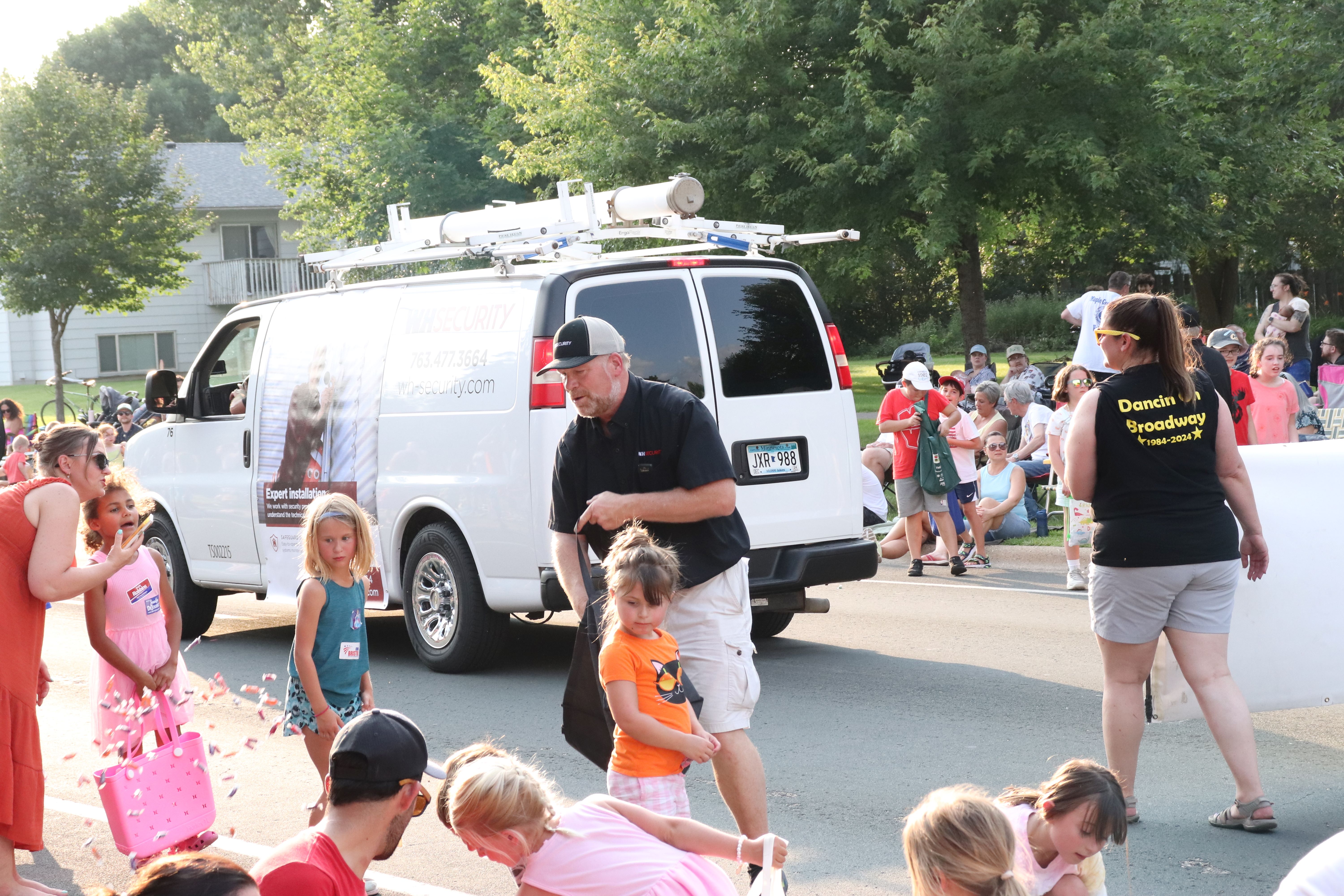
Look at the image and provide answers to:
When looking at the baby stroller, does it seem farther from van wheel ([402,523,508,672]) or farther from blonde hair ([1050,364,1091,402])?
van wheel ([402,523,508,672])

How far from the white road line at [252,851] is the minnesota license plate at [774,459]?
3.66 metres

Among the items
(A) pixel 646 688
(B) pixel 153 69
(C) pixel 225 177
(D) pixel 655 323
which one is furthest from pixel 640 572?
(B) pixel 153 69

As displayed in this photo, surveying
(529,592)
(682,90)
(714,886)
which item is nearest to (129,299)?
(682,90)

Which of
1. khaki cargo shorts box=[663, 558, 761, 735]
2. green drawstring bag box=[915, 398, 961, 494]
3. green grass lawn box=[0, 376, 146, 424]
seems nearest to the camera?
khaki cargo shorts box=[663, 558, 761, 735]

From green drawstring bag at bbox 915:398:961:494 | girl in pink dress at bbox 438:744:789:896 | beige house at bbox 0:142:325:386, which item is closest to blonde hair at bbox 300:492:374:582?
girl in pink dress at bbox 438:744:789:896

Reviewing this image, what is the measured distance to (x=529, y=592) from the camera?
7.97 m

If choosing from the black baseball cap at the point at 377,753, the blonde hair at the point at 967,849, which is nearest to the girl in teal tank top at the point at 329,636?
the black baseball cap at the point at 377,753

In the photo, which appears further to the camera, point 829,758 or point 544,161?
point 544,161

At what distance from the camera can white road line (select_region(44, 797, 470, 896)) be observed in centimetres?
504

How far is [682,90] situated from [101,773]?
16.9 metres

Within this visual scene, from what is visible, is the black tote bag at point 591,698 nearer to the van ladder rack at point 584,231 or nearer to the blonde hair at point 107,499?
the blonde hair at point 107,499

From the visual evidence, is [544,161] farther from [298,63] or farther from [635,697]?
[298,63]

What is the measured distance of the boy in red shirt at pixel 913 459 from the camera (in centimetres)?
1204

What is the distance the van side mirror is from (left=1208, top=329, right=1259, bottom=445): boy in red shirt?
A: 6832 millimetres
